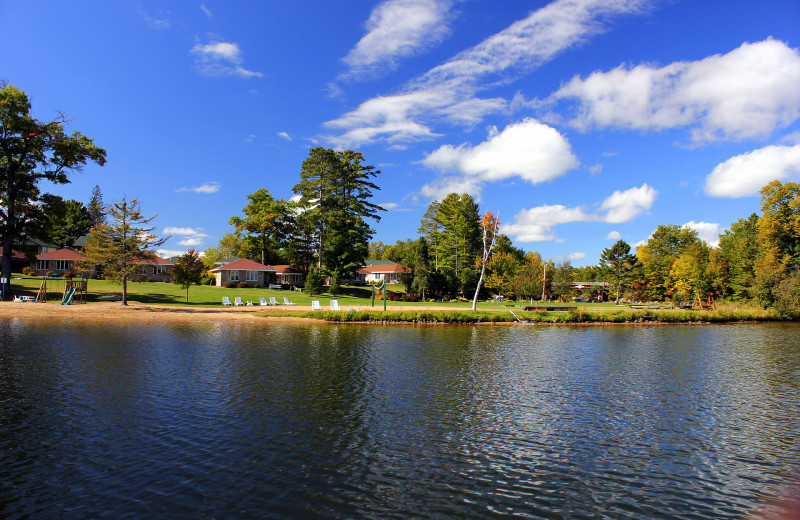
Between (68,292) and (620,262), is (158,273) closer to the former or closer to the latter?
(68,292)

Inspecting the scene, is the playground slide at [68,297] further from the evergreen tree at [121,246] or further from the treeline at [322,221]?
the treeline at [322,221]

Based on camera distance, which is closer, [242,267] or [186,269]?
[186,269]

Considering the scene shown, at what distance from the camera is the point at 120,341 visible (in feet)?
79.7

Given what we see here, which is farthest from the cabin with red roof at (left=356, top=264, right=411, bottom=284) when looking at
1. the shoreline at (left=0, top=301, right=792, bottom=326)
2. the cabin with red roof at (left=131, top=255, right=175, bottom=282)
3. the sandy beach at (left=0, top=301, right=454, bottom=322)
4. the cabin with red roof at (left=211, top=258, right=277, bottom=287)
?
the shoreline at (left=0, top=301, right=792, bottom=326)

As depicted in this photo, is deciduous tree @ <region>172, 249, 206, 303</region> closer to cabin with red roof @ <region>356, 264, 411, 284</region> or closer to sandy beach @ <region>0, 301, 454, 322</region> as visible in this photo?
sandy beach @ <region>0, 301, 454, 322</region>

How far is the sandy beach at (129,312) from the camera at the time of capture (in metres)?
35.7

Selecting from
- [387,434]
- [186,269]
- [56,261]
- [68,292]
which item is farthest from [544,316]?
[56,261]

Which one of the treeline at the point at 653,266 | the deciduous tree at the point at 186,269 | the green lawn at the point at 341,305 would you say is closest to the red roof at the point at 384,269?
the treeline at the point at 653,266

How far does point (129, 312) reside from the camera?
128ft

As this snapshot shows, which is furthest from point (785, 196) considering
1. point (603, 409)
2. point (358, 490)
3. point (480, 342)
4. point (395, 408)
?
point (358, 490)

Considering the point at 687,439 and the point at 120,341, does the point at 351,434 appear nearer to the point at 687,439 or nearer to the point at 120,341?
the point at 687,439

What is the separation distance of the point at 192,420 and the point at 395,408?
223 inches

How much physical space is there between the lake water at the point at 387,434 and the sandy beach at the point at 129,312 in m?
14.6

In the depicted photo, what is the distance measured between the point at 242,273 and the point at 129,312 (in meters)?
27.3
